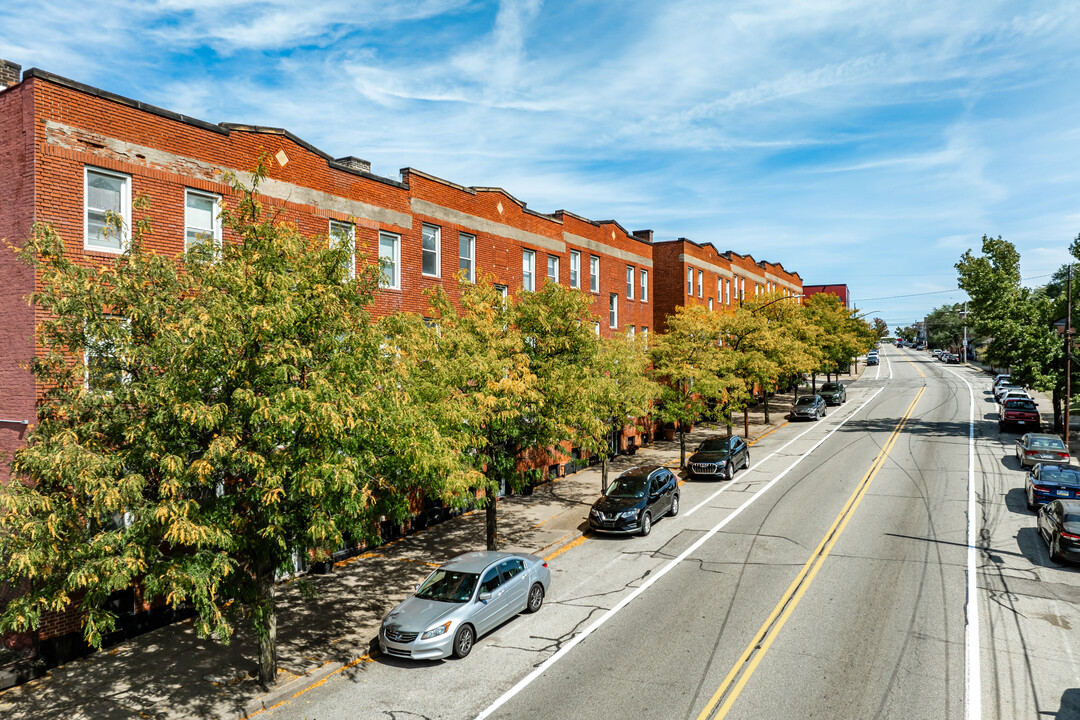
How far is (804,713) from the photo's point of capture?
10.4 m

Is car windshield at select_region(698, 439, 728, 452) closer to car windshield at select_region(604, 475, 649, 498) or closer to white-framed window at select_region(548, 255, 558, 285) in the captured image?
car windshield at select_region(604, 475, 649, 498)

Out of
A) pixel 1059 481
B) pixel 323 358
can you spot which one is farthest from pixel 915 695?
pixel 1059 481

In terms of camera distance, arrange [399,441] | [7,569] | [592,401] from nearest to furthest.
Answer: [7,569] < [399,441] < [592,401]

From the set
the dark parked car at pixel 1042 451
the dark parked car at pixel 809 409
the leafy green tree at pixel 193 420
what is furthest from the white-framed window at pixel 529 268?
the dark parked car at pixel 809 409

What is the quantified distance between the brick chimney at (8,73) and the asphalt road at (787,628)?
15.4 metres

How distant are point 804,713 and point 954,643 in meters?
4.52

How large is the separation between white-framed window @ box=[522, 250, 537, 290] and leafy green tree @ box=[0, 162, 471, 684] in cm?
1934

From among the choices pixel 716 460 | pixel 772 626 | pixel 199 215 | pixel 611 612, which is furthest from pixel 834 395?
pixel 199 215

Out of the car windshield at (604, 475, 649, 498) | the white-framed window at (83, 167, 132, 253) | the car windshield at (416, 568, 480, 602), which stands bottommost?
the car windshield at (416, 568, 480, 602)

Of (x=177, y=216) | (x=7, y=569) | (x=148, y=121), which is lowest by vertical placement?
(x=7, y=569)

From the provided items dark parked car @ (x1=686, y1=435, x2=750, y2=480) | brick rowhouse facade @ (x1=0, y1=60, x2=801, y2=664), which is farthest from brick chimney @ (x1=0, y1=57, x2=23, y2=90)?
dark parked car @ (x1=686, y1=435, x2=750, y2=480)

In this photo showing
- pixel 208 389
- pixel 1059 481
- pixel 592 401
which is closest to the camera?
pixel 208 389

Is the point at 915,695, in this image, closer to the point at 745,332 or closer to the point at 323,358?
the point at 323,358

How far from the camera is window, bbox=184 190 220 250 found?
665 inches
